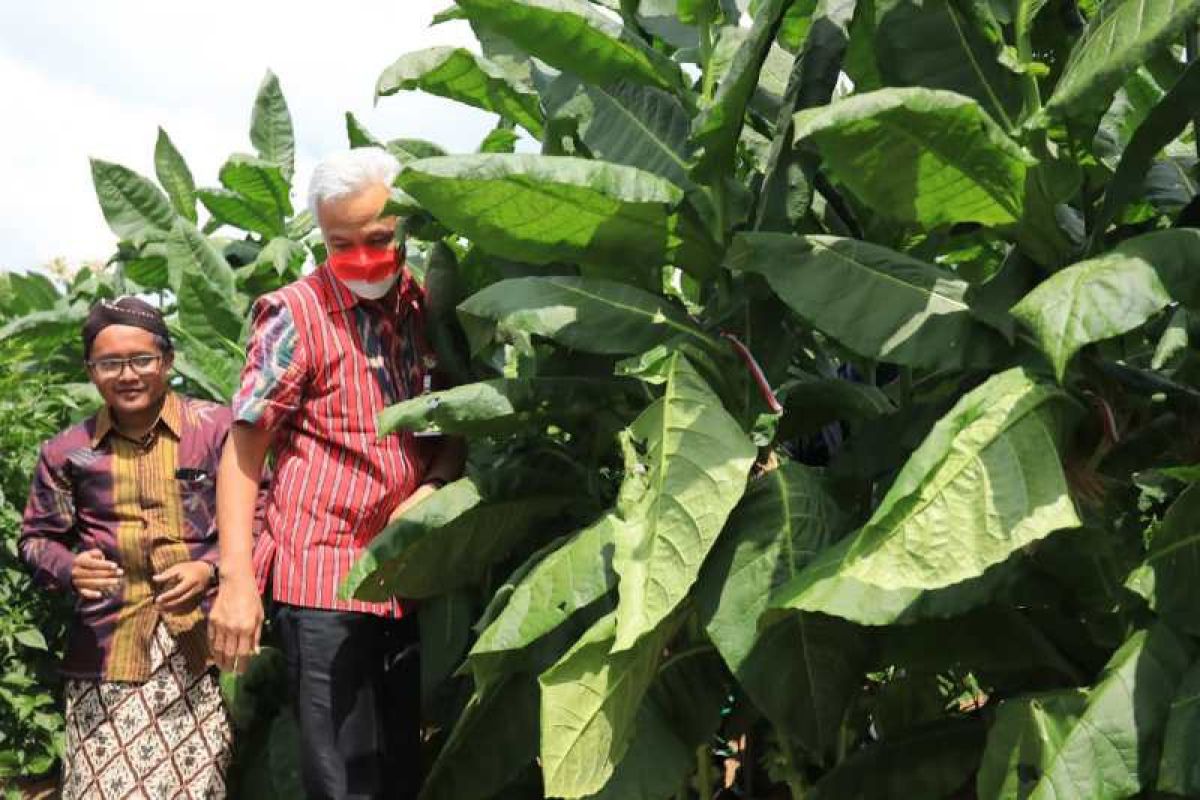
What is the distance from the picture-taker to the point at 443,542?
8.91 feet

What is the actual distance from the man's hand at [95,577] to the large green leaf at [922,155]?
1.96m

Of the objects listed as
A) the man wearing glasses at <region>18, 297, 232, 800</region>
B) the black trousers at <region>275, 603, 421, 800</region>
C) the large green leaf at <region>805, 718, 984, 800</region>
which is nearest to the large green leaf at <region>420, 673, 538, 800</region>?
the black trousers at <region>275, 603, 421, 800</region>

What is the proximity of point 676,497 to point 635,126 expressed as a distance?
753 mm

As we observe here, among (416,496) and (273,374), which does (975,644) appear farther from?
(273,374)

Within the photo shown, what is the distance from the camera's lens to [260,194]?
16.7 feet

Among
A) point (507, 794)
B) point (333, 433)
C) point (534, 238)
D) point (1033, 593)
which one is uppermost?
point (534, 238)

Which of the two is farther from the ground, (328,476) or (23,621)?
(328,476)

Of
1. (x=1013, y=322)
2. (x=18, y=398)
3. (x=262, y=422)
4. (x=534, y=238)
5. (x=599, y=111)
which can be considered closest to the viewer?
(x=1013, y=322)

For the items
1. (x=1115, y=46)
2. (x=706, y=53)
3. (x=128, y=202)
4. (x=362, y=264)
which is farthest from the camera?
(x=128, y=202)

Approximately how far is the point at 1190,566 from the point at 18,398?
133 inches

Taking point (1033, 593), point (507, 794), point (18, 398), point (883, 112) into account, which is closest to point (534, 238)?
point (883, 112)

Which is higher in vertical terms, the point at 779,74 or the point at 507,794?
the point at 779,74

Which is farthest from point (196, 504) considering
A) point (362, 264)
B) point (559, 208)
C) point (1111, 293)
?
point (1111, 293)

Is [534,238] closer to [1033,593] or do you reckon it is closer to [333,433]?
[333,433]
